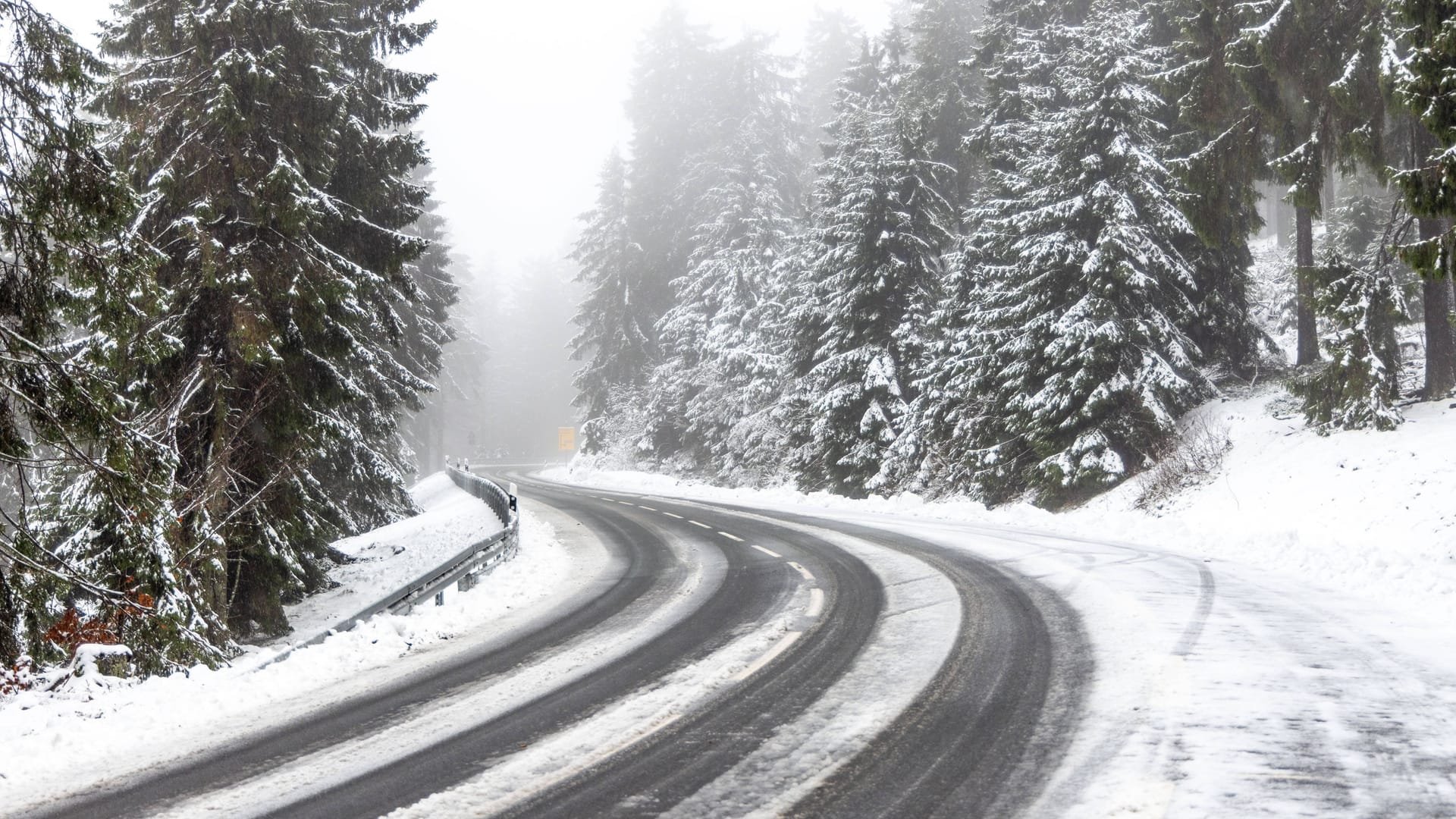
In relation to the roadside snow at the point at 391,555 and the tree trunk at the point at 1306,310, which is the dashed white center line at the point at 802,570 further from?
the tree trunk at the point at 1306,310

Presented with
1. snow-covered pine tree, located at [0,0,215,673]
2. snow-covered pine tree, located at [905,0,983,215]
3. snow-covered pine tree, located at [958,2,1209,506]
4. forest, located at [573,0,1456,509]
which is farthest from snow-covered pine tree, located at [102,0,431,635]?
snow-covered pine tree, located at [905,0,983,215]

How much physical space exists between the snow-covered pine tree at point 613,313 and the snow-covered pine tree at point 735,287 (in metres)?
1.95

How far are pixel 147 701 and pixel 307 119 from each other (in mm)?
9698

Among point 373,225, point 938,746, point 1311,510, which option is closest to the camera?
point 938,746

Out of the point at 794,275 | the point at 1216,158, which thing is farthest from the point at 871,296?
the point at 1216,158

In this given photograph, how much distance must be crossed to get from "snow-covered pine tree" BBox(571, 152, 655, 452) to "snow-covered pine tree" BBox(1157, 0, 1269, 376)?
97.0ft

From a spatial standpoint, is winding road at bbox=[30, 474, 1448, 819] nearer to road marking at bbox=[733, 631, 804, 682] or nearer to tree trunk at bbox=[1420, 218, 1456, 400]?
road marking at bbox=[733, 631, 804, 682]

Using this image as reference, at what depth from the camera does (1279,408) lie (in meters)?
17.6

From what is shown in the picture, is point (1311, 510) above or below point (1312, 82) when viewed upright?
below

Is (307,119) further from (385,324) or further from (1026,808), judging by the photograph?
(1026,808)

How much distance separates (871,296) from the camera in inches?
993

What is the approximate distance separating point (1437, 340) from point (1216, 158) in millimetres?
5324

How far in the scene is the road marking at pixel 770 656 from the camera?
263 inches

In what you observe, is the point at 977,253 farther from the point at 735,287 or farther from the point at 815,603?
the point at 815,603
